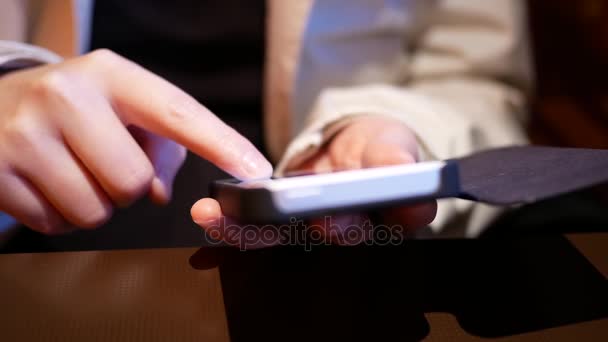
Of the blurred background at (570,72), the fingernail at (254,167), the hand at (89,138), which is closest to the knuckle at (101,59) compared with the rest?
the hand at (89,138)

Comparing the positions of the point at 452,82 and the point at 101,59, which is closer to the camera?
the point at 101,59

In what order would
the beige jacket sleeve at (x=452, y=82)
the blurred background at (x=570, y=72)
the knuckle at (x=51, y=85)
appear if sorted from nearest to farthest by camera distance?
the knuckle at (x=51, y=85), the beige jacket sleeve at (x=452, y=82), the blurred background at (x=570, y=72)

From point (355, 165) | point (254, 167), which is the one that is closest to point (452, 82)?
point (355, 165)

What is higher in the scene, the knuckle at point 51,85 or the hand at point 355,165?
the knuckle at point 51,85

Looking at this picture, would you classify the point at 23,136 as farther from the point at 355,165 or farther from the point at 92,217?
the point at 355,165

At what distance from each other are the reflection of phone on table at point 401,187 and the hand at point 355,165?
40 mm

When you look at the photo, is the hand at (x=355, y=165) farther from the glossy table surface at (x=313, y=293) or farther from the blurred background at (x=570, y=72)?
the blurred background at (x=570, y=72)

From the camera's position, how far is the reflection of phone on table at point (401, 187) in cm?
18

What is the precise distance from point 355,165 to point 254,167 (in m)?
0.12

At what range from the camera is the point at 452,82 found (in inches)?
21.5

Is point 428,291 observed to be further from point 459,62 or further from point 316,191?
point 459,62

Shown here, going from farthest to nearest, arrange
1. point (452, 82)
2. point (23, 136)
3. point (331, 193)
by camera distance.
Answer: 1. point (452, 82)
2. point (23, 136)
3. point (331, 193)

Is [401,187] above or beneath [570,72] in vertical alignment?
above

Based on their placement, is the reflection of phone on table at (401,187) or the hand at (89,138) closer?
the reflection of phone on table at (401,187)
